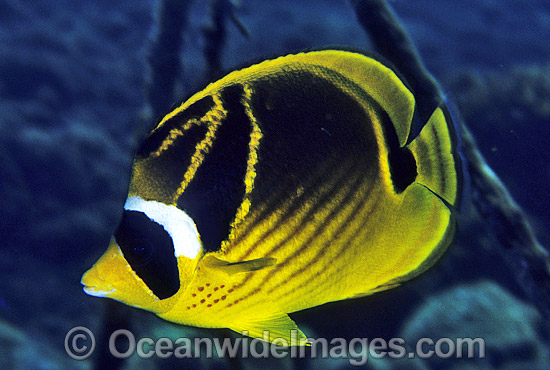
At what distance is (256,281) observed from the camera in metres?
0.58

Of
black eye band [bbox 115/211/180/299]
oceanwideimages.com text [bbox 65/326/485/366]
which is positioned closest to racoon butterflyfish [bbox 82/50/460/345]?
black eye band [bbox 115/211/180/299]

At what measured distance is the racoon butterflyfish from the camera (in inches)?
21.9

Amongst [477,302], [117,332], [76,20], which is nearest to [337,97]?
[117,332]

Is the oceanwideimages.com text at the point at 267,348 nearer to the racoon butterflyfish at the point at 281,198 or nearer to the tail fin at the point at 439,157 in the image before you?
the racoon butterflyfish at the point at 281,198

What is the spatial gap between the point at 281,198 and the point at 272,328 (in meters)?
0.23

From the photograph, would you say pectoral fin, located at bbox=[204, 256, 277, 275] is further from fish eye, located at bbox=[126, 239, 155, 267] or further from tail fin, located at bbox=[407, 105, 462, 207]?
tail fin, located at bbox=[407, 105, 462, 207]

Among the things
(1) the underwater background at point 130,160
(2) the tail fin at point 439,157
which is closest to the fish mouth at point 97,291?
(1) the underwater background at point 130,160

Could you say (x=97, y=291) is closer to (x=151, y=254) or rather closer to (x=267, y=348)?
(x=151, y=254)

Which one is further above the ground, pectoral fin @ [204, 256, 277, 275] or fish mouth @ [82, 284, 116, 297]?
pectoral fin @ [204, 256, 277, 275]

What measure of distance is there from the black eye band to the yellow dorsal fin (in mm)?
157

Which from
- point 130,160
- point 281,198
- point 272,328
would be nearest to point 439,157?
point 281,198

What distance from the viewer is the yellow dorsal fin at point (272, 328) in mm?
646

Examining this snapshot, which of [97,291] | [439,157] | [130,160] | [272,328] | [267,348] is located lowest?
[267,348]

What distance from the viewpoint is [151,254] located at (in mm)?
543
